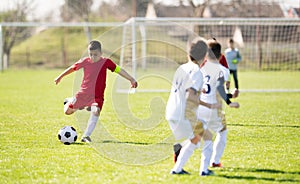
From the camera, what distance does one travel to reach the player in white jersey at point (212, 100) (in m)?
6.59

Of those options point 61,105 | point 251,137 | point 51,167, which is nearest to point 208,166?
point 51,167

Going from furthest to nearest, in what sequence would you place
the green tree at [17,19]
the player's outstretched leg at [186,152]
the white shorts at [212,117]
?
1. the green tree at [17,19]
2. the white shorts at [212,117]
3. the player's outstretched leg at [186,152]

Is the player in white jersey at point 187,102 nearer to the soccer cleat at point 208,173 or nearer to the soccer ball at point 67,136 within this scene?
the soccer cleat at point 208,173

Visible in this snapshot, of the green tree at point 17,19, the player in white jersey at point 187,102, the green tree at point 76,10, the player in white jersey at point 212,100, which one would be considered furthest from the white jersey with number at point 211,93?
the green tree at point 76,10

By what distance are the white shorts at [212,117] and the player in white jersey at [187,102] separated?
13 centimetres

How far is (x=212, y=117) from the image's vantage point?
687 cm

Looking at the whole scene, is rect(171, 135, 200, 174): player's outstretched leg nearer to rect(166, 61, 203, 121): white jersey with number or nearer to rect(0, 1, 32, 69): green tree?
rect(166, 61, 203, 121): white jersey with number

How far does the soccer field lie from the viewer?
6633mm

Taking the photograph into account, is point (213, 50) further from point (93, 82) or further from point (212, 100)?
point (93, 82)

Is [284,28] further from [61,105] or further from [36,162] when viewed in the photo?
[36,162]

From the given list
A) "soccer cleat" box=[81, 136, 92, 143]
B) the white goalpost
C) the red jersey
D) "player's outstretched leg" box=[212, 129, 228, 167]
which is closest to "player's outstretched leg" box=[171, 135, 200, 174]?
"player's outstretched leg" box=[212, 129, 228, 167]

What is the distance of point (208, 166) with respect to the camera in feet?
23.0

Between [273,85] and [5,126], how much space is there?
48.1ft

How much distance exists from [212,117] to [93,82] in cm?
288
